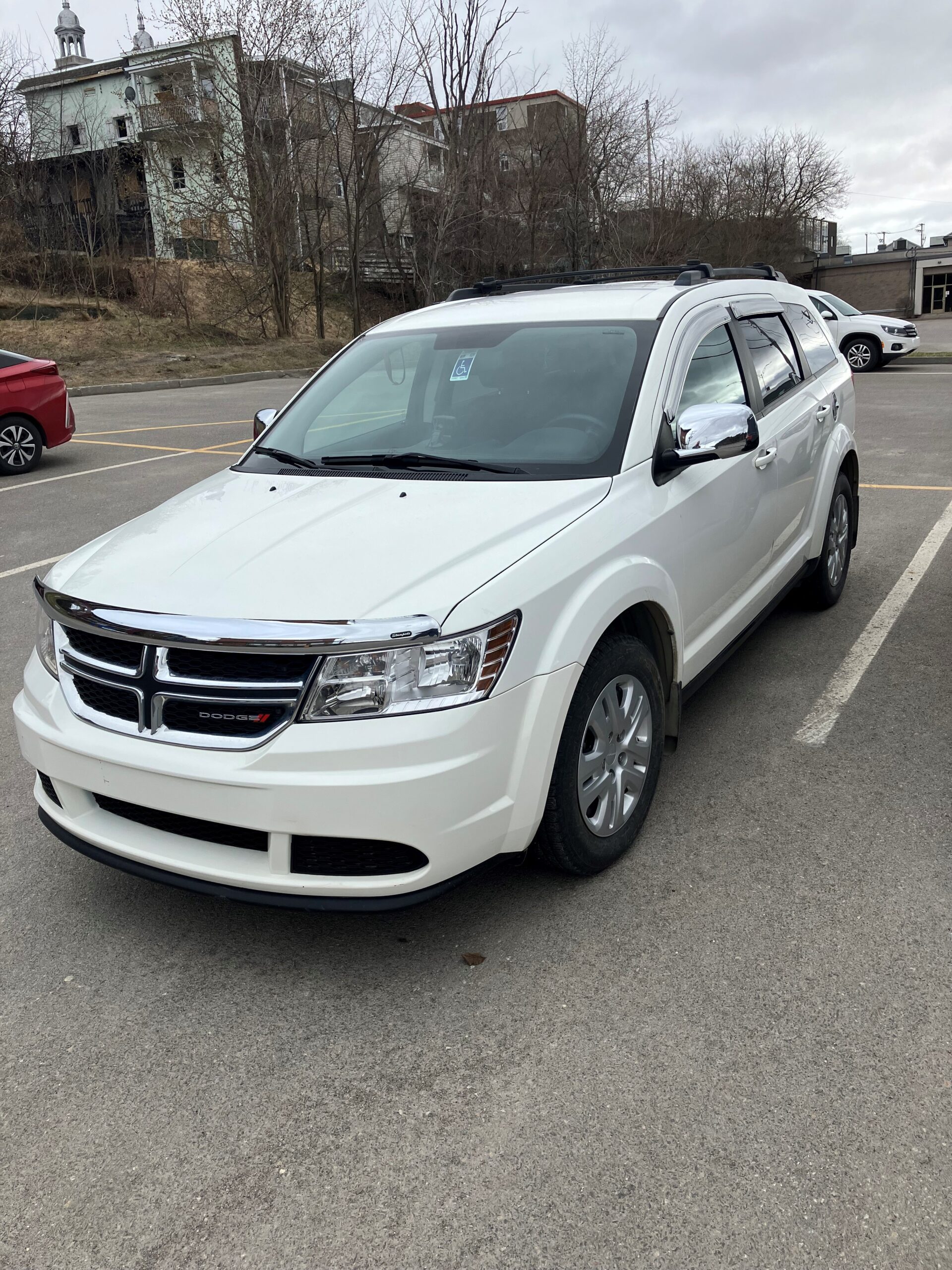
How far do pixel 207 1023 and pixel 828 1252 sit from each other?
157 cm

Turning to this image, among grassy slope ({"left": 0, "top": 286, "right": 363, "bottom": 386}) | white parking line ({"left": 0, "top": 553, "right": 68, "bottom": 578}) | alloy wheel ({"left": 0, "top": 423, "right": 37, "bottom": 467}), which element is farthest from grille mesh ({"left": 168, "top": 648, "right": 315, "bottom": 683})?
grassy slope ({"left": 0, "top": 286, "right": 363, "bottom": 386})

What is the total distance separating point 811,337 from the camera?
5469 millimetres

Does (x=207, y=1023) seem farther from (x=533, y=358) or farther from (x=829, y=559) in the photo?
(x=829, y=559)

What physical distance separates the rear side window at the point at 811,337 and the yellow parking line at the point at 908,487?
3548 mm

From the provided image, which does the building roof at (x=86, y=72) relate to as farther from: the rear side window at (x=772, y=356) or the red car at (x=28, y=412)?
the rear side window at (x=772, y=356)

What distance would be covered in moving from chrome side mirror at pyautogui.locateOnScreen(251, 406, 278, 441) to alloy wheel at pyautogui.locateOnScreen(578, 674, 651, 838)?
2.13 meters

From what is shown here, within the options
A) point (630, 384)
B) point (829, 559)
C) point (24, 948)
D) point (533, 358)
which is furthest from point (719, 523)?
point (24, 948)

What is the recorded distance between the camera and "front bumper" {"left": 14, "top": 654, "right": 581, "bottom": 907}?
2.50m

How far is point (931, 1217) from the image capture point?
→ 2018mm

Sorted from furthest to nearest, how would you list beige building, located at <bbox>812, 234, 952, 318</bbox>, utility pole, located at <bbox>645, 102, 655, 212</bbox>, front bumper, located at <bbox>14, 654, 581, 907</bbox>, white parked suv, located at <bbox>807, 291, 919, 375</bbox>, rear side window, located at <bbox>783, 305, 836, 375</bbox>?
beige building, located at <bbox>812, 234, 952, 318</bbox>
utility pole, located at <bbox>645, 102, 655, 212</bbox>
white parked suv, located at <bbox>807, 291, 919, 375</bbox>
rear side window, located at <bbox>783, 305, 836, 375</bbox>
front bumper, located at <bbox>14, 654, 581, 907</bbox>

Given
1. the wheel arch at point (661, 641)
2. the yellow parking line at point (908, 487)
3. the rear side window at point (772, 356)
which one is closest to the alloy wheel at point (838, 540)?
the rear side window at point (772, 356)

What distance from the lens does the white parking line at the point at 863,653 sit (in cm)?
433

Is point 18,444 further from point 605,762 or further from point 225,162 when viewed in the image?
point 225,162

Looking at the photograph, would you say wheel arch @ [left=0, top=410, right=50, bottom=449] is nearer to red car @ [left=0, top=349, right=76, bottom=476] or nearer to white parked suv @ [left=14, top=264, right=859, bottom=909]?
red car @ [left=0, top=349, right=76, bottom=476]
